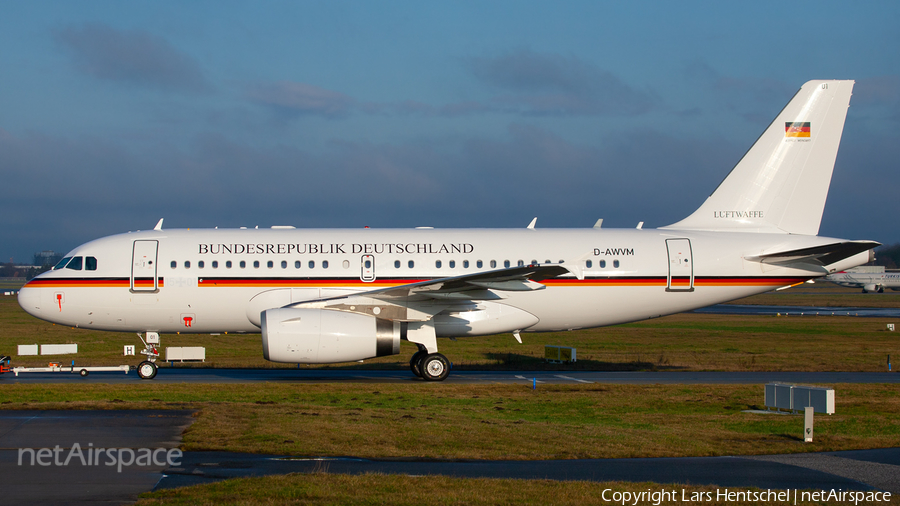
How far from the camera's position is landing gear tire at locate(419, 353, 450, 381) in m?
19.8

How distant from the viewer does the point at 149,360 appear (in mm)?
20750

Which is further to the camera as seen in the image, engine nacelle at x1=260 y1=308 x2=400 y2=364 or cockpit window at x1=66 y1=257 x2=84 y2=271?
cockpit window at x1=66 y1=257 x2=84 y2=271

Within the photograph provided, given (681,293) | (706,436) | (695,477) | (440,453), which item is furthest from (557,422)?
(681,293)

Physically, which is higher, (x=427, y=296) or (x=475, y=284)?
(x=475, y=284)

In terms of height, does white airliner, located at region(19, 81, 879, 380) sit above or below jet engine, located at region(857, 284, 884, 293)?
below

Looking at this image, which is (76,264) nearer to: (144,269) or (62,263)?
(62,263)

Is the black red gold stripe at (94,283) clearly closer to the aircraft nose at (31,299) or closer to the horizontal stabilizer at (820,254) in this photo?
the aircraft nose at (31,299)

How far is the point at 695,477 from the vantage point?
9.31 meters

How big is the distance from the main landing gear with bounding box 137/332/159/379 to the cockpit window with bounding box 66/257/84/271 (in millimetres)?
2392

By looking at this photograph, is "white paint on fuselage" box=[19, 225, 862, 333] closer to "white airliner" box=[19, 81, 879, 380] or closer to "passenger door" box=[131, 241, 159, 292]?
"white airliner" box=[19, 81, 879, 380]

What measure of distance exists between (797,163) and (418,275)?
11.2 metres

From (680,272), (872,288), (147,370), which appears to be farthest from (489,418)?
(872,288)

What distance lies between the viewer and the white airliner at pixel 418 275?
791 inches

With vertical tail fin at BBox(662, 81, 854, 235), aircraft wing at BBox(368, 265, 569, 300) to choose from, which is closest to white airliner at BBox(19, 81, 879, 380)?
aircraft wing at BBox(368, 265, 569, 300)
